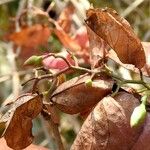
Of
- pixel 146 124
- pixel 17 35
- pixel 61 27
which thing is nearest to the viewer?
pixel 146 124

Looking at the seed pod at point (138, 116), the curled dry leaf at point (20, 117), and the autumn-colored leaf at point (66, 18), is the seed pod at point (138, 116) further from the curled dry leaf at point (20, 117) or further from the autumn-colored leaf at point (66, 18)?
the autumn-colored leaf at point (66, 18)

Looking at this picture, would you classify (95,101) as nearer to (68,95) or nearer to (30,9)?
(68,95)

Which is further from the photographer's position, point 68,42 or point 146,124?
point 68,42

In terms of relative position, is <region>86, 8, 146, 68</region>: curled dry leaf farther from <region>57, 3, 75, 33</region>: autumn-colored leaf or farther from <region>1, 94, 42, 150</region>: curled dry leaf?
<region>57, 3, 75, 33</region>: autumn-colored leaf

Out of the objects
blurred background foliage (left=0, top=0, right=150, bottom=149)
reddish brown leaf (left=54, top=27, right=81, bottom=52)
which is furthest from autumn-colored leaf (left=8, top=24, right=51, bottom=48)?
reddish brown leaf (left=54, top=27, right=81, bottom=52)

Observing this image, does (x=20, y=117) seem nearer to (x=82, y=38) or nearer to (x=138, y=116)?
(x=138, y=116)

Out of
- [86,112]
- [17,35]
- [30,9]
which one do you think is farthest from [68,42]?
[86,112]

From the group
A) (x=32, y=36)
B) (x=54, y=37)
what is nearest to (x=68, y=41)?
(x=54, y=37)
